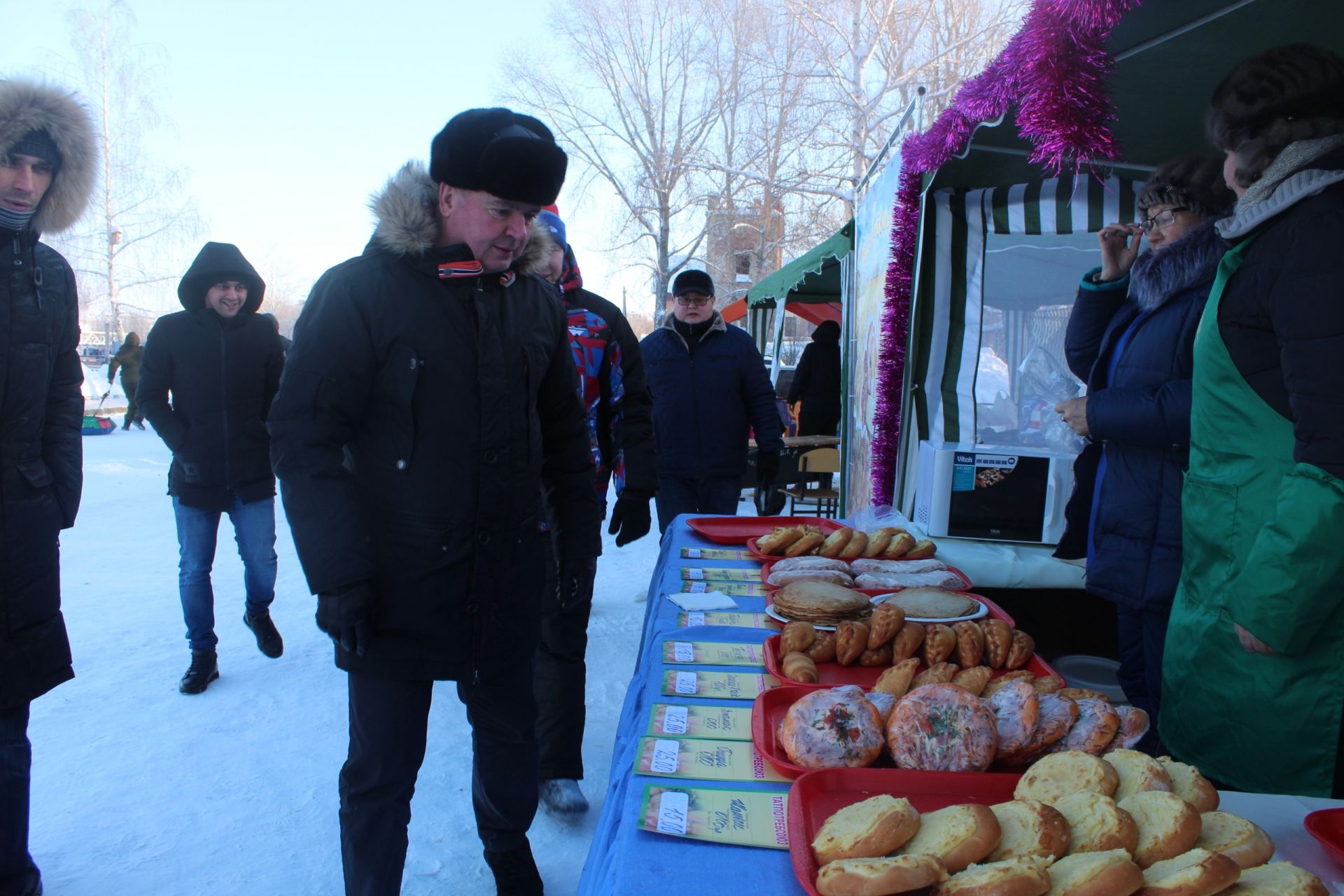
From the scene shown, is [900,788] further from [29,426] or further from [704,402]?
[704,402]

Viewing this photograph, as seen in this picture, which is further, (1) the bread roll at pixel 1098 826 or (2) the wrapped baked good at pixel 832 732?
(2) the wrapped baked good at pixel 832 732

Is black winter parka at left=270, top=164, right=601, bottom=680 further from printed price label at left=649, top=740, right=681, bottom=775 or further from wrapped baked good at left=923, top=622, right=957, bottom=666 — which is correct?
Answer: wrapped baked good at left=923, top=622, right=957, bottom=666

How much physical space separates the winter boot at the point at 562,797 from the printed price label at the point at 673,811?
5.19 feet

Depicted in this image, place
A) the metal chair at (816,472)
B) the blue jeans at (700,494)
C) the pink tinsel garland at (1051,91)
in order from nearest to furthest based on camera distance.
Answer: the pink tinsel garland at (1051,91) < the blue jeans at (700,494) < the metal chair at (816,472)

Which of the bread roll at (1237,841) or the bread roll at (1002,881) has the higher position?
the bread roll at (1002,881)

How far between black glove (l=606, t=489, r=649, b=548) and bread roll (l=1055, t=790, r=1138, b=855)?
6.13 feet

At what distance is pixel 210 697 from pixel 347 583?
2358mm

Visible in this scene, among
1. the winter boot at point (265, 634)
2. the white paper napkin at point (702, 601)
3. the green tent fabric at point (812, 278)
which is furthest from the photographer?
the green tent fabric at point (812, 278)

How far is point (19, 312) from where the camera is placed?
1945mm

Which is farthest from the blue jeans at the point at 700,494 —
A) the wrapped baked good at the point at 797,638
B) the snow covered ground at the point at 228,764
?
the wrapped baked good at the point at 797,638

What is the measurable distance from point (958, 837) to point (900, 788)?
24 centimetres

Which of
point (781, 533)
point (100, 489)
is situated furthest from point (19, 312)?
point (100, 489)

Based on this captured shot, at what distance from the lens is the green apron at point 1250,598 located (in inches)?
53.7

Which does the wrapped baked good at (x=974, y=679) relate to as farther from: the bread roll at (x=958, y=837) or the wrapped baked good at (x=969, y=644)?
the bread roll at (x=958, y=837)
